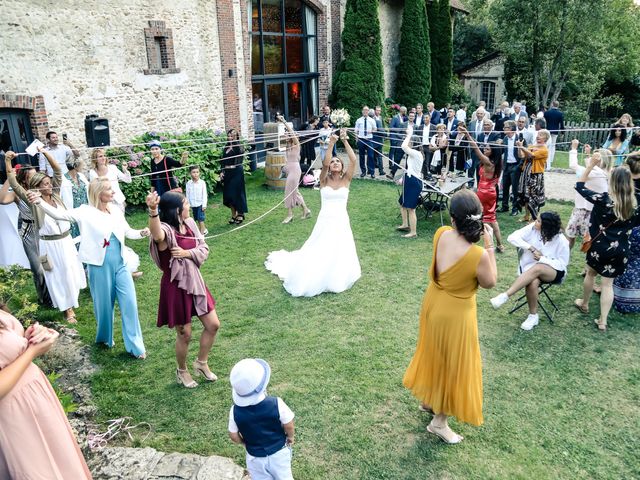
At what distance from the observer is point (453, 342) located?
4.01 m

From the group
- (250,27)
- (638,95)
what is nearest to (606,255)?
(250,27)

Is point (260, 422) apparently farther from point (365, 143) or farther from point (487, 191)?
point (365, 143)

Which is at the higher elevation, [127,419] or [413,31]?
[413,31]

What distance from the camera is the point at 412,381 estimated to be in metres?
4.44

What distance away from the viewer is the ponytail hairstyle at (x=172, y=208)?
182 inches

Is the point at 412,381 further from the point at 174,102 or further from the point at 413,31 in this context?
the point at 413,31

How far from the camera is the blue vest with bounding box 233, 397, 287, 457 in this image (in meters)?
3.12

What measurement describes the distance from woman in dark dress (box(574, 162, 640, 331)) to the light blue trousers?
5434mm

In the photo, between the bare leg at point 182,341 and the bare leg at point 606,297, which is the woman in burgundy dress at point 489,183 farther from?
the bare leg at point 182,341

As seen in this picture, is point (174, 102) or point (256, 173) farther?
point (256, 173)

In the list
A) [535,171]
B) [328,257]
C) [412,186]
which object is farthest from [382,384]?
[535,171]

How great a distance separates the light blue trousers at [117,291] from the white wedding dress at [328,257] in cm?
231

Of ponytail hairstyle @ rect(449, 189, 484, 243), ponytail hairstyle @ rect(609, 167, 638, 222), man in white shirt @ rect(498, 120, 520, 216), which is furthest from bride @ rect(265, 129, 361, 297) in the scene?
man in white shirt @ rect(498, 120, 520, 216)

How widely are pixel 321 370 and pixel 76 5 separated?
996 cm
